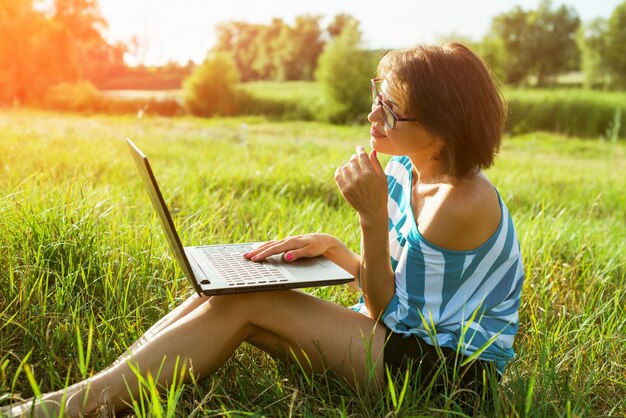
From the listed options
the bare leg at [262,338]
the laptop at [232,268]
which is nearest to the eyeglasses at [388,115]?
the laptop at [232,268]

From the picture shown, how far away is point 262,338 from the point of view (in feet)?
6.80

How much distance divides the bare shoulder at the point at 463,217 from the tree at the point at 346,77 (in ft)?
55.1

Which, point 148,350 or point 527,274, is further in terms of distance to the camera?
point 527,274

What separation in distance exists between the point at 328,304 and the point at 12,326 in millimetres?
1081

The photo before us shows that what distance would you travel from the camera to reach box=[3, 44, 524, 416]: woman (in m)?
1.91

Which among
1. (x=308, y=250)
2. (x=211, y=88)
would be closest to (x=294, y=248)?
(x=308, y=250)

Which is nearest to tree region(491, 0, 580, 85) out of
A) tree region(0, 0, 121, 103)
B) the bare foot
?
tree region(0, 0, 121, 103)

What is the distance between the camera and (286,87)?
948 inches

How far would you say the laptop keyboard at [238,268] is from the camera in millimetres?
1939

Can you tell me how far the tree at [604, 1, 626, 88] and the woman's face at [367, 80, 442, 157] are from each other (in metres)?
20.4

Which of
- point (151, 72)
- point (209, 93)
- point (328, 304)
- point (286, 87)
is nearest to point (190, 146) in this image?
point (328, 304)

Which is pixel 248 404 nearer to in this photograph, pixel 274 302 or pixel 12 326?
pixel 274 302

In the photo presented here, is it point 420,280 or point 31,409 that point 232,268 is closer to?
point 420,280

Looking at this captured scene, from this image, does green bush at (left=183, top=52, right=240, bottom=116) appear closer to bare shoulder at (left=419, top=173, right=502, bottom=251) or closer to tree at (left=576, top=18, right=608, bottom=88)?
tree at (left=576, top=18, right=608, bottom=88)
